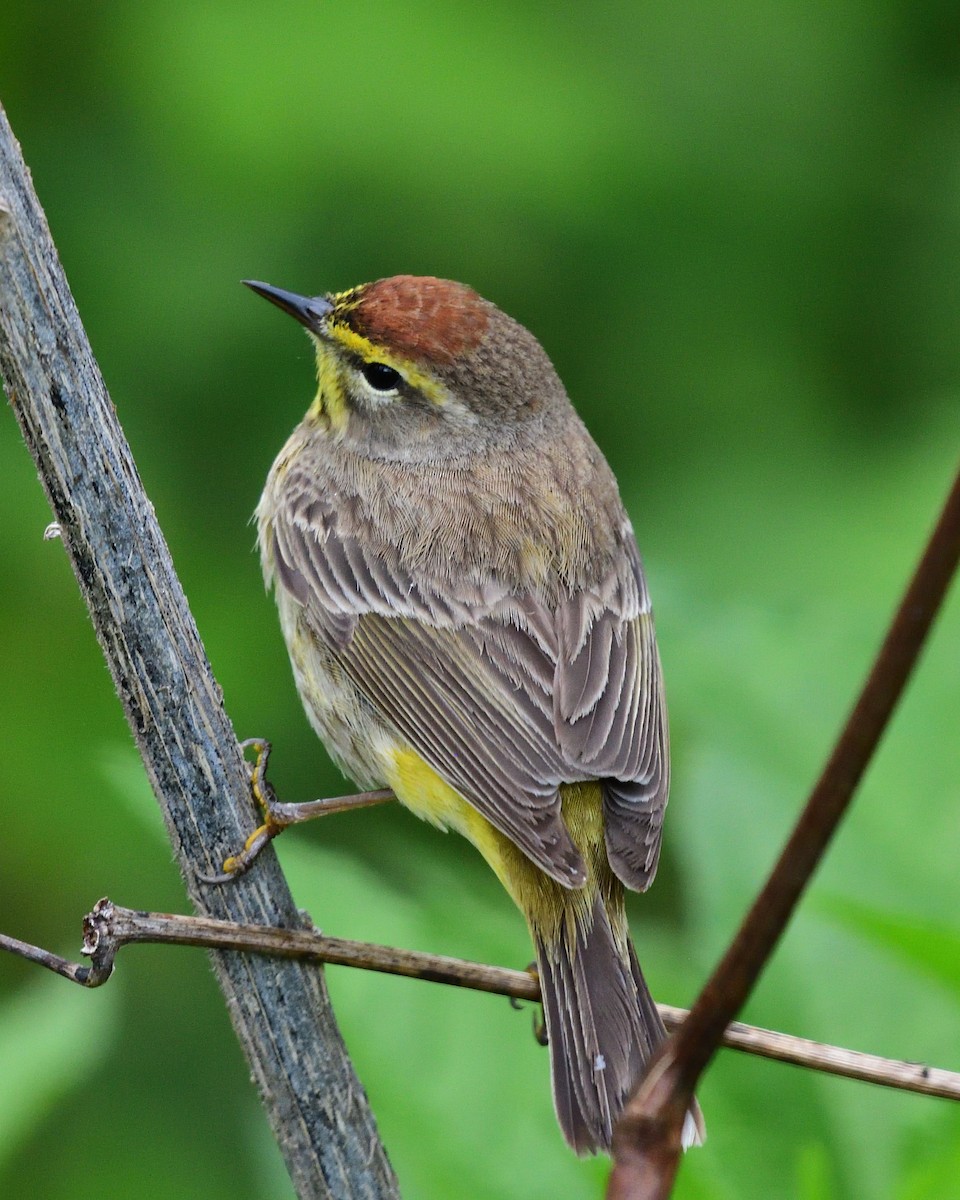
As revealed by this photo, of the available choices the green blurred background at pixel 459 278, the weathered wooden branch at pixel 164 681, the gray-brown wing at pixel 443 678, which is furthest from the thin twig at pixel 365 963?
the green blurred background at pixel 459 278

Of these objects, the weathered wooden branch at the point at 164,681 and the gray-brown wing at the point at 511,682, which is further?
the gray-brown wing at the point at 511,682

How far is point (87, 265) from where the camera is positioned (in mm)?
4719

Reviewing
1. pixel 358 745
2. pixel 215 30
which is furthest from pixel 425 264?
pixel 358 745

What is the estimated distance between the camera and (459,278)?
4926 mm

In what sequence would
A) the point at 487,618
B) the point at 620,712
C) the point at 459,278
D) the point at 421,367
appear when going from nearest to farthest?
the point at 620,712 < the point at 487,618 < the point at 421,367 < the point at 459,278

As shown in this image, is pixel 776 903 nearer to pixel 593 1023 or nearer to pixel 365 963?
pixel 365 963

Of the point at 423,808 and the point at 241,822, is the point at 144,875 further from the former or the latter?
the point at 241,822

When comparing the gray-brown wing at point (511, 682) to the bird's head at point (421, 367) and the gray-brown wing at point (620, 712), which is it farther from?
the bird's head at point (421, 367)

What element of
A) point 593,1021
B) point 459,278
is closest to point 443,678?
point 593,1021

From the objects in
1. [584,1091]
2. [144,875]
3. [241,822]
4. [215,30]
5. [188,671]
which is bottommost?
[144,875]

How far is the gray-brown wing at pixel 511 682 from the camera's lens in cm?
301

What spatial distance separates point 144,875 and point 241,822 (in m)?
2.61

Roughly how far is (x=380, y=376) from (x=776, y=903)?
294 cm

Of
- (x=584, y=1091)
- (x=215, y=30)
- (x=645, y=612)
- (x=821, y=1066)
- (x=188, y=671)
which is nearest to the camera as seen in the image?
(x=821, y=1066)
